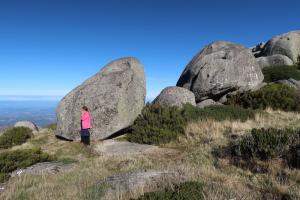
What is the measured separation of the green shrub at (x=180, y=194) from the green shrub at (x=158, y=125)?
8426 mm

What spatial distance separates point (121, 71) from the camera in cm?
1741

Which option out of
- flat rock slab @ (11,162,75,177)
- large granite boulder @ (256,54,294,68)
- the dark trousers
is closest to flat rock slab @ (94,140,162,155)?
the dark trousers

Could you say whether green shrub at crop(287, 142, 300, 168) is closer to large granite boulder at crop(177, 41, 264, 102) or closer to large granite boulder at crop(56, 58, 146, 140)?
large granite boulder at crop(56, 58, 146, 140)

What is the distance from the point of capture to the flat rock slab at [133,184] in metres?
6.04

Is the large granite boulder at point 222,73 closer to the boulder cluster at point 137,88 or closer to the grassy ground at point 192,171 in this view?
the boulder cluster at point 137,88

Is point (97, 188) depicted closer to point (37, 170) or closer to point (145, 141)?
point (37, 170)

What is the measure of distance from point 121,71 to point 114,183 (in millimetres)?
11079

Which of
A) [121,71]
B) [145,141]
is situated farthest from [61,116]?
[145,141]

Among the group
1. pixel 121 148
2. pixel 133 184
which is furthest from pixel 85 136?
pixel 133 184

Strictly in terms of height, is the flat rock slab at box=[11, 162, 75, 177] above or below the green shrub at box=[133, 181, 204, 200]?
below

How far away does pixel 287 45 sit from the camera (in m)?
36.5

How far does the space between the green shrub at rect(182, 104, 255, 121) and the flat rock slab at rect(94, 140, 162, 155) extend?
3110 mm

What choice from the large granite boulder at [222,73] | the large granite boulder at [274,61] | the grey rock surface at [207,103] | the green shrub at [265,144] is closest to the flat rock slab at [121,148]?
the green shrub at [265,144]

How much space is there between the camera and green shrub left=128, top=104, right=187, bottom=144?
47.9 ft
